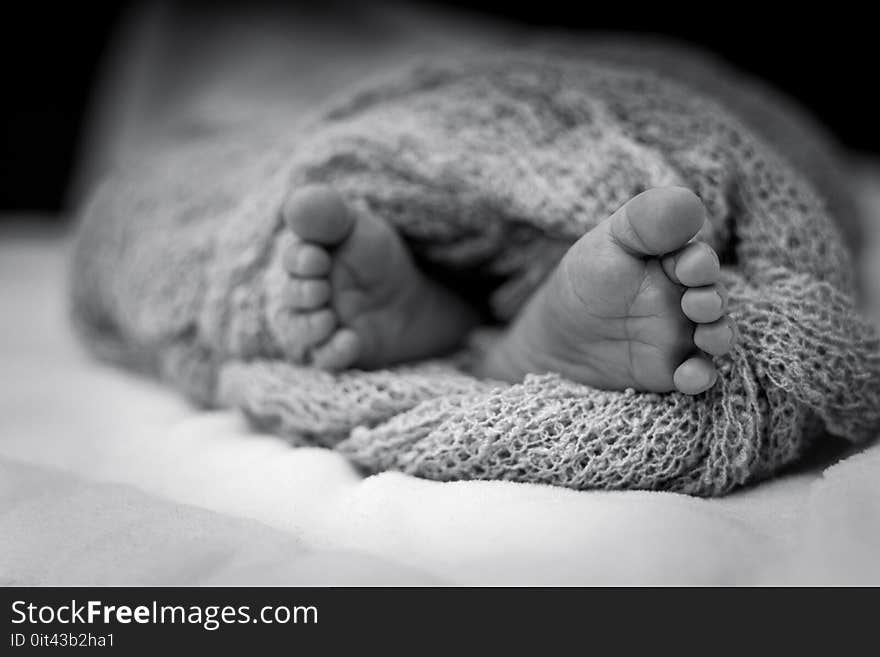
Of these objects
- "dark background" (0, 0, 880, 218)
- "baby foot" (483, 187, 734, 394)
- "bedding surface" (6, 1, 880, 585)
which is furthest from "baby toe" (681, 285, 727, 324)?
"dark background" (0, 0, 880, 218)

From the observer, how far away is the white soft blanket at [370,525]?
0.47 m

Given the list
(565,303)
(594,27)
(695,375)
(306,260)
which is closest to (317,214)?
(306,260)

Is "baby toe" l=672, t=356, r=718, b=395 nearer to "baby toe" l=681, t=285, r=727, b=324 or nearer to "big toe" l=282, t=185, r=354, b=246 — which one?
"baby toe" l=681, t=285, r=727, b=324

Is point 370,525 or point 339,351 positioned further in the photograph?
point 339,351

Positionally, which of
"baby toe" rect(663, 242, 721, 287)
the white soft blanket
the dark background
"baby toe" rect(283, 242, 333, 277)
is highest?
the dark background

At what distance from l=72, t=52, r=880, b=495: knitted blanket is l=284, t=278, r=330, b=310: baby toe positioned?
3 centimetres

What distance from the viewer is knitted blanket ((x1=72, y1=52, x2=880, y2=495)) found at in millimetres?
573

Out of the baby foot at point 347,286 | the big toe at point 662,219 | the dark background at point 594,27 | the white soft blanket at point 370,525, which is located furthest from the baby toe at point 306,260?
the dark background at point 594,27

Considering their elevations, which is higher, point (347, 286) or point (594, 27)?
point (594, 27)

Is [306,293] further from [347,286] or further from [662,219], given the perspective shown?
[662,219]

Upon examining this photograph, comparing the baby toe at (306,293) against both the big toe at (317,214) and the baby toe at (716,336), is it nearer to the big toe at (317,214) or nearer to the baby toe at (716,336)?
the big toe at (317,214)

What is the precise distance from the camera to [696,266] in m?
0.50

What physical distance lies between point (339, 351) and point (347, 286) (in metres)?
0.06

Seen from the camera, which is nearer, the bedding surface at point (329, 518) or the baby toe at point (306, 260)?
the bedding surface at point (329, 518)
